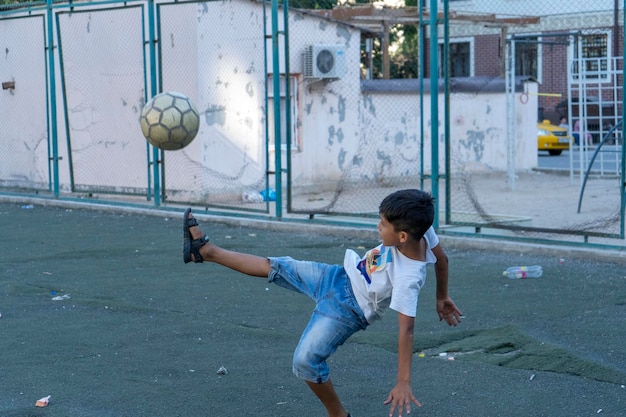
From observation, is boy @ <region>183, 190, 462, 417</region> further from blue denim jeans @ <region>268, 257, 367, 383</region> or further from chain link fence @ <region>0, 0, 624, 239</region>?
chain link fence @ <region>0, 0, 624, 239</region>

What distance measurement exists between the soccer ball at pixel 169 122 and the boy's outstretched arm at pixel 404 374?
20.6 feet

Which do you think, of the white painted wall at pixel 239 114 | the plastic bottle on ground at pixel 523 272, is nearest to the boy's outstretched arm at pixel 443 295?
the plastic bottle on ground at pixel 523 272

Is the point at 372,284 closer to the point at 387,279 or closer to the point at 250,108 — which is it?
the point at 387,279

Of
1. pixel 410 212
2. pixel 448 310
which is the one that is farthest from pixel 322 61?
pixel 410 212

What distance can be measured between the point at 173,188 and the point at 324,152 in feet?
11.0

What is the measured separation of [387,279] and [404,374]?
1.70ft

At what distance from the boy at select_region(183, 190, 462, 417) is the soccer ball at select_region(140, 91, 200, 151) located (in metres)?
5.29

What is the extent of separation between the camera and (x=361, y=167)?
716 inches

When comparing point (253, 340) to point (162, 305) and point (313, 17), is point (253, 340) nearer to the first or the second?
point (162, 305)

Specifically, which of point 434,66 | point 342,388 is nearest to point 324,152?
point 434,66

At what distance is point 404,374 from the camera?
401cm

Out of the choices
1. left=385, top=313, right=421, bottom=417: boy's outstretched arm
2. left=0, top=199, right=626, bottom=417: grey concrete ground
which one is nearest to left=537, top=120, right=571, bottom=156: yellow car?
left=0, top=199, right=626, bottom=417: grey concrete ground

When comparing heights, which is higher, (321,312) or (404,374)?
(321,312)

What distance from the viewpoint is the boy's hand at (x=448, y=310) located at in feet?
15.5
